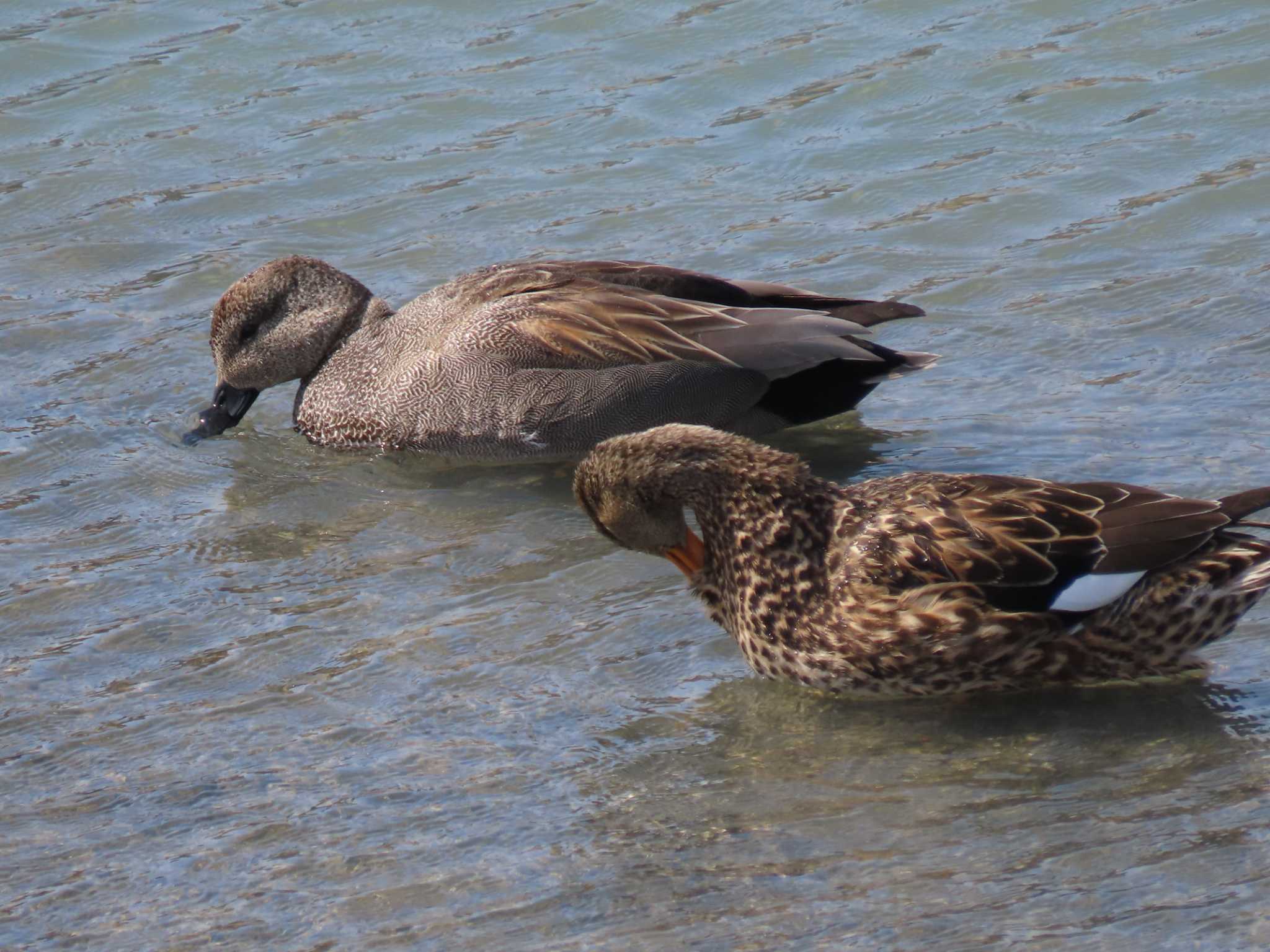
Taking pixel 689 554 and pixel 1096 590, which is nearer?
pixel 1096 590

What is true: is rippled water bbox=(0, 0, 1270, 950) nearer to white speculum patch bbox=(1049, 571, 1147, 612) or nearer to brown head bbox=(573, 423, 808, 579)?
white speculum patch bbox=(1049, 571, 1147, 612)

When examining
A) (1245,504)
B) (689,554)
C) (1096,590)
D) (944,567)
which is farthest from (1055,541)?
(689,554)

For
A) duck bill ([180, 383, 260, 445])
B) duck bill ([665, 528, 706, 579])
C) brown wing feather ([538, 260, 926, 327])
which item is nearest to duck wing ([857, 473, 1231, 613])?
duck bill ([665, 528, 706, 579])

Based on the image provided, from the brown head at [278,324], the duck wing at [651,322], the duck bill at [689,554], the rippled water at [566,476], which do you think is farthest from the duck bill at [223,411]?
the duck bill at [689,554]

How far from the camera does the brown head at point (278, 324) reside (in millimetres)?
8867

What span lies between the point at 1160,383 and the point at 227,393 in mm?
4204

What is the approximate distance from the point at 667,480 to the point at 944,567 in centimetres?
90

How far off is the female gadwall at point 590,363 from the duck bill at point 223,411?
0.01 m

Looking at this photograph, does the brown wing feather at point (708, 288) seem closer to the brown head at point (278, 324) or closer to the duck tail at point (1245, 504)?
the brown head at point (278, 324)

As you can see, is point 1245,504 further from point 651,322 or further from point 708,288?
point 708,288

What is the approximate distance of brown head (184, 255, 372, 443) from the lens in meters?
8.87

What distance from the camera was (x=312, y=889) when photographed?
4.84 meters

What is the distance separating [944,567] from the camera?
560 centimetres

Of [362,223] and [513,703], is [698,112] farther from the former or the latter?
[513,703]
